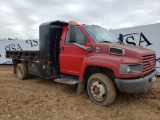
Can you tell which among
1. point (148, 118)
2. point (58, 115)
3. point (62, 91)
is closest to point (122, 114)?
point (148, 118)

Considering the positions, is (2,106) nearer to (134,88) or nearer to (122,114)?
(122,114)

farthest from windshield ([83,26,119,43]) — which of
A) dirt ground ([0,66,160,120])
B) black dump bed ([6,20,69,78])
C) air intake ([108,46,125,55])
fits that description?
dirt ground ([0,66,160,120])

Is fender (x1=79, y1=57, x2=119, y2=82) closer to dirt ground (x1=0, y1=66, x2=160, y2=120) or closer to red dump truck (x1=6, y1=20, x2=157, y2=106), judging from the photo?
red dump truck (x1=6, y1=20, x2=157, y2=106)

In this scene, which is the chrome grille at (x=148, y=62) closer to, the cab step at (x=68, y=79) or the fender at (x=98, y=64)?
the fender at (x=98, y=64)

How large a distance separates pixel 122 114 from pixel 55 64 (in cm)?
314

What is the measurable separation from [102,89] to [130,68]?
96 centimetres

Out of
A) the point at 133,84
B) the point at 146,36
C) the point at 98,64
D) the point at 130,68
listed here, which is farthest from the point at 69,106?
the point at 146,36

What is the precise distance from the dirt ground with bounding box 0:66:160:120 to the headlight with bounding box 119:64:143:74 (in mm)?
1026

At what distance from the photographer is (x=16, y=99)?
17.4ft

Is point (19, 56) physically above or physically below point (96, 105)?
above

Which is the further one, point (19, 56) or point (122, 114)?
point (19, 56)

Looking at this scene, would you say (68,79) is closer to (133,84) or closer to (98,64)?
(98,64)

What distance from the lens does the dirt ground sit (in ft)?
13.7

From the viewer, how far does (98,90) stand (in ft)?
15.7
